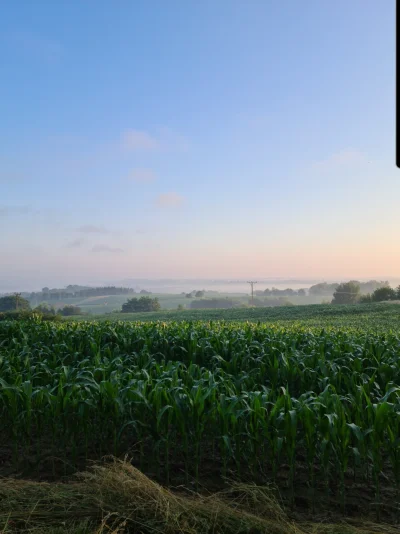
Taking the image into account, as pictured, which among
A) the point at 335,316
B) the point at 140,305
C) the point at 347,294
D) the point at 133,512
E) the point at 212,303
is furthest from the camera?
the point at 212,303

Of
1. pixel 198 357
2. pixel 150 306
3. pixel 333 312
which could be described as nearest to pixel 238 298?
pixel 150 306

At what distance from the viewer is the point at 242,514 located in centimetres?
342

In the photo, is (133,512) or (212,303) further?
(212,303)

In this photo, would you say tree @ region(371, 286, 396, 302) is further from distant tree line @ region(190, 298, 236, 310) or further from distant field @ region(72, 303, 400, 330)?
distant tree line @ region(190, 298, 236, 310)

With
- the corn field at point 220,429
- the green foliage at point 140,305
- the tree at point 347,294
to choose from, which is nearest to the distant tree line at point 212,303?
the green foliage at point 140,305

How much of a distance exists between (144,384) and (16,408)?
1677mm

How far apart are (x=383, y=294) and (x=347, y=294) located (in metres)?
36.4

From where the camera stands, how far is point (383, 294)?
259ft

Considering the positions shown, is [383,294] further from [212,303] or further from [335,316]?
[212,303]

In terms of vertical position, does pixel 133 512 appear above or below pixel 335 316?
above

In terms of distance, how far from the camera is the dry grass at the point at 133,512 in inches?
128

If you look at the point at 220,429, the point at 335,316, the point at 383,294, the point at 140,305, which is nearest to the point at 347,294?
the point at 383,294

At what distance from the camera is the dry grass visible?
3244mm

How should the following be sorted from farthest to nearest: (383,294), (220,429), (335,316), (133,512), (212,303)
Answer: (212,303) < (383,294) < (335,316) < (220,429) < (133,512)
